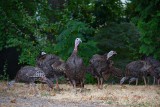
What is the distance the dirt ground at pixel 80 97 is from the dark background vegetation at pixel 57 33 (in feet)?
12.8

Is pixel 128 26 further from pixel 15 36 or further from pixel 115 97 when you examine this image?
pixel 115 97

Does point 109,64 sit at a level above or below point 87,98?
above

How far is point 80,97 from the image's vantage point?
11.7m

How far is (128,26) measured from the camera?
19.8 m

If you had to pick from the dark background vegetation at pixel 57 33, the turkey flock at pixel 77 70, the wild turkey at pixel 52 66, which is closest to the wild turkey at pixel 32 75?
the turkey flock at pixel 77 70

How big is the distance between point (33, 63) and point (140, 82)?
4.19 m

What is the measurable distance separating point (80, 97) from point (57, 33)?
25.1 ft

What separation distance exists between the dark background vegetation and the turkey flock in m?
2.62

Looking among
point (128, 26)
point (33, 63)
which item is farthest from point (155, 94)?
point (128, 26)

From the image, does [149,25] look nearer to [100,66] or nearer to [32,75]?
[100,66]

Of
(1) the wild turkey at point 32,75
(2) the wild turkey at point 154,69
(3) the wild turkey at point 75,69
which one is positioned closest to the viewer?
(3) the wild turkey at point 75,69

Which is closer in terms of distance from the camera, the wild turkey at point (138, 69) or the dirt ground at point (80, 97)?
the dirt ground at point (80, 97)

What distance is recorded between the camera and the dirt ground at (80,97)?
413 inches

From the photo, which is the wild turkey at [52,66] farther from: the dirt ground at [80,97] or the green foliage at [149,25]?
the green foliage at [149,25]
